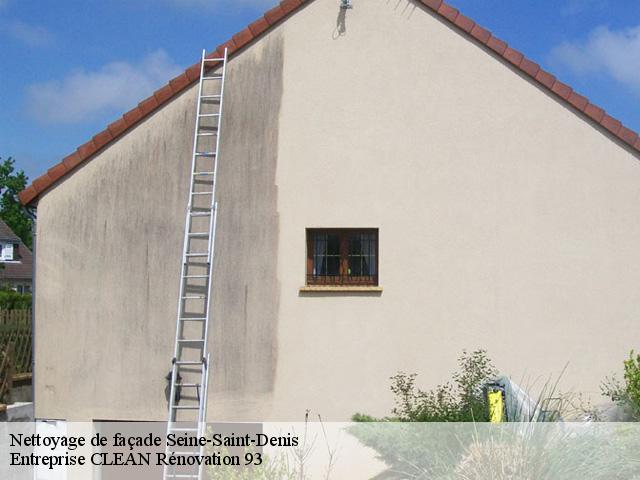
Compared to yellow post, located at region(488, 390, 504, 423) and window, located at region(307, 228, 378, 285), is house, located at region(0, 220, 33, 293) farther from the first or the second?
yellow post, located at region(488, 390, 504, 423)

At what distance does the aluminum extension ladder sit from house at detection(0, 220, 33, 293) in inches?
1624

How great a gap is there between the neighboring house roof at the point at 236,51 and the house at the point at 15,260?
4066cm

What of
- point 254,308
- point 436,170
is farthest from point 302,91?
point 254,308

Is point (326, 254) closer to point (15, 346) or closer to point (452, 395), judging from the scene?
A: point (452, 395)

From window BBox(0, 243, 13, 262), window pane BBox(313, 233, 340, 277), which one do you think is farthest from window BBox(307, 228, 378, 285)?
window BBox(0, 243, 13, 262)

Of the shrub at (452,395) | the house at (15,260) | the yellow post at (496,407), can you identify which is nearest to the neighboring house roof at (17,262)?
the house at (15,260)

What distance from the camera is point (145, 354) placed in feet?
32.3

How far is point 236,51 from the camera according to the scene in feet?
32.6

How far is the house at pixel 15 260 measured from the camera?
4884cm

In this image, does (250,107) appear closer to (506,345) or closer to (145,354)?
(145,354)

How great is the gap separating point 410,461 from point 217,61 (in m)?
5.37

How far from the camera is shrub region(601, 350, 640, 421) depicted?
346 inches

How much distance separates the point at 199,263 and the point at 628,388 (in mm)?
5315

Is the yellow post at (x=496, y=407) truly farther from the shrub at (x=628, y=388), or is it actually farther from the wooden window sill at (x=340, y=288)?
the wooden window sill at (x=340, y=288)
